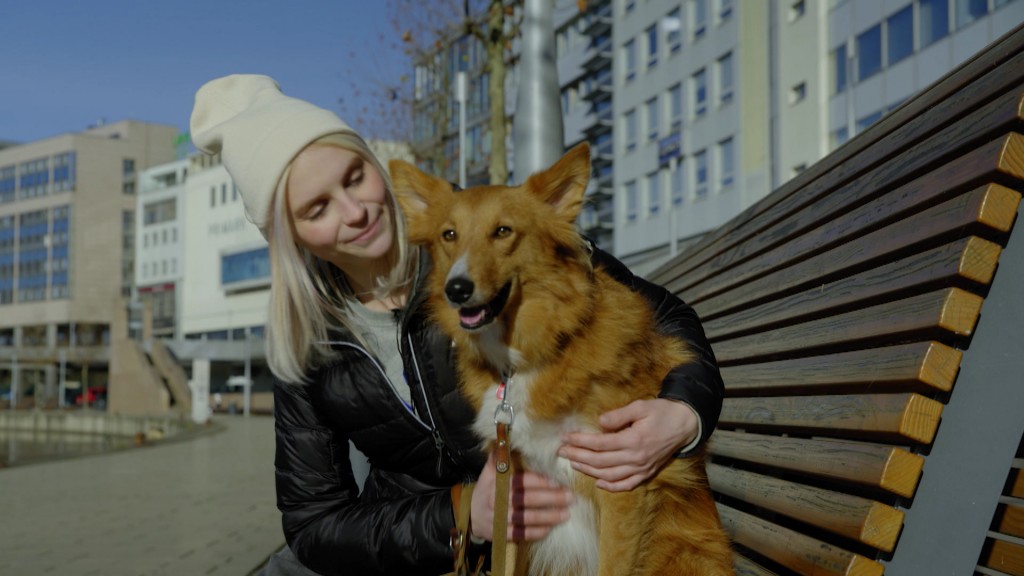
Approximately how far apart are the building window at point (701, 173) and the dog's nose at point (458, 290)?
33936 millimetres

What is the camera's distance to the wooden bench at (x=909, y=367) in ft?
7.16

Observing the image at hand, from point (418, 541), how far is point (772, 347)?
131 cm

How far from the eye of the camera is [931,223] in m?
2.44

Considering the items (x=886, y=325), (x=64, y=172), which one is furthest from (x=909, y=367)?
(x=64, y=172)

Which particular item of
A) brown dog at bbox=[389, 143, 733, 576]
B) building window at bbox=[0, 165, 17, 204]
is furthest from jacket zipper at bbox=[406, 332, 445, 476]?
building window at bbox=[0, 165, 17, 204]

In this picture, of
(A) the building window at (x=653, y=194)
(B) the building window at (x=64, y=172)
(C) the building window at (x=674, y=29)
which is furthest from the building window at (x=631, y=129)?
(B) the building window at (x=64, y=172)

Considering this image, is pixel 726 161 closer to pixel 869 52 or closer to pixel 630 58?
pixel 869 52

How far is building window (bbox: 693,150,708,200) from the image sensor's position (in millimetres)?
36250

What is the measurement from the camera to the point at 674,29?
127 feet

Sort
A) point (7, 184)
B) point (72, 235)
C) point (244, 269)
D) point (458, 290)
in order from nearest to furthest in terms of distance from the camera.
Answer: point (458, 290) < point (244, 269) < point (72, 235) < point (7, 184)

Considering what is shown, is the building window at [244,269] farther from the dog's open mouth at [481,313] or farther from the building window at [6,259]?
the dog's open mouth at [481,313]

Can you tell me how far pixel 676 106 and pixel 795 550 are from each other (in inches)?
1479

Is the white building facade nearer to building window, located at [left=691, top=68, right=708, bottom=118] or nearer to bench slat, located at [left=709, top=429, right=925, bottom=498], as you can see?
building window, located at [left=691, top=68, right=708, bottom=118]

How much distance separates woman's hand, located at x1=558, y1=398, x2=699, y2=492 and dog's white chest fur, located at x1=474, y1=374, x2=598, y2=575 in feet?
0.25
